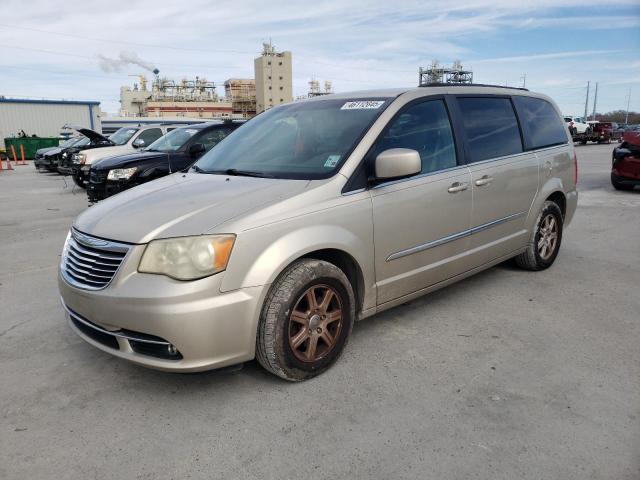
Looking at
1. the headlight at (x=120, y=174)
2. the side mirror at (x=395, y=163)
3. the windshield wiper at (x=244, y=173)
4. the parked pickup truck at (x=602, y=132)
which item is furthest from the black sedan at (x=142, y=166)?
the parked pickup truck at (x=602, y=132)

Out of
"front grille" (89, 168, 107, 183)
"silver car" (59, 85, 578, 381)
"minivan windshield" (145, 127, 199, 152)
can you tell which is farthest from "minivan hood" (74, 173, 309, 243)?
"minivan windshield" (145, 127, 199, 152)

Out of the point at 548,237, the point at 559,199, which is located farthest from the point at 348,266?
the point at 559,199

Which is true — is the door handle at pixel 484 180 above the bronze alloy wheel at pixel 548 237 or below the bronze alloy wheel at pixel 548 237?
above

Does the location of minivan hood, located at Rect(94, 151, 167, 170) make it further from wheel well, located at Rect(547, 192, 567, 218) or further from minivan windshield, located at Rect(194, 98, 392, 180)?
wheel well, located at Rect(547, 192, 567, 218)

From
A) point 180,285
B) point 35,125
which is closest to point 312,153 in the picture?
point 180,285

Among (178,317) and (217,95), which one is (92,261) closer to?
(178,317)

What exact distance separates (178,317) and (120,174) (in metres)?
6.28

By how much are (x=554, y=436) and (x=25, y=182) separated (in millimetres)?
17396

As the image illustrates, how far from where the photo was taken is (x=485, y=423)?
251 centimetres

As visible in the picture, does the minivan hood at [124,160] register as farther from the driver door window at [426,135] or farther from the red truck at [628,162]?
the red truck at [628,162]

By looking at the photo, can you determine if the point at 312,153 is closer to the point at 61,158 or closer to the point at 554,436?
the point at 554,436

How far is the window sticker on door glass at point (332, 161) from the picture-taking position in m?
3.14

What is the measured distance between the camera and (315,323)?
2916 mm

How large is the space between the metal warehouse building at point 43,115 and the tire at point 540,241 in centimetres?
4000
